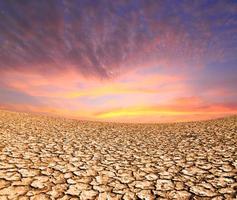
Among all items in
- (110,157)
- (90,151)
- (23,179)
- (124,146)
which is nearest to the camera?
(23,179)

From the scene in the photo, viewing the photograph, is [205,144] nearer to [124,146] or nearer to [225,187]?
[124,146]

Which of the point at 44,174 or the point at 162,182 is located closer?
the point at 162,182

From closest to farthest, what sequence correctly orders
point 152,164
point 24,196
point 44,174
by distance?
point 24,196 → point 44,174 → point 152,164

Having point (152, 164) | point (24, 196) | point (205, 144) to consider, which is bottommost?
point (24, 196)

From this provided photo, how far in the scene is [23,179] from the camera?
4973 mm

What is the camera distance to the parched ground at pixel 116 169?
4.44 metres

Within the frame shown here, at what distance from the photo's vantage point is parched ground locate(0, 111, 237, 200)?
444cm

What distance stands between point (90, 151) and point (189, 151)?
2.98 meters

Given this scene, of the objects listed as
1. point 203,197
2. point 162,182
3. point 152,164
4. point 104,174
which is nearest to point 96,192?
point 104,174

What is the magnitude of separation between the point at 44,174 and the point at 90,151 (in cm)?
244

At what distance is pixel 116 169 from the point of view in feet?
19.2

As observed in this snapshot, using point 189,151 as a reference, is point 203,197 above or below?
below

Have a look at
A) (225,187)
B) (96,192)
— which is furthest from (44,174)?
(225,187)

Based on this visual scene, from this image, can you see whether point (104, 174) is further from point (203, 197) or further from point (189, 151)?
point (189, 151)
